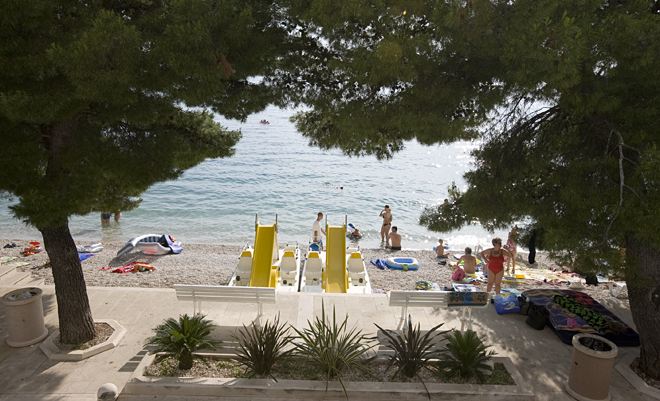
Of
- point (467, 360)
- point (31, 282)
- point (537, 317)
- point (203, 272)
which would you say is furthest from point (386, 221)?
point (467, 360)

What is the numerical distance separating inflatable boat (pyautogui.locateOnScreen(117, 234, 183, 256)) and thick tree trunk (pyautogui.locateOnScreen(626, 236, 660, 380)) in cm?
1380

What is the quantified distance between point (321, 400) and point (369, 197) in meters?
27.6

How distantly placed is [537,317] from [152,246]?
12414mm

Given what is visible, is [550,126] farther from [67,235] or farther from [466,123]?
[67,235]

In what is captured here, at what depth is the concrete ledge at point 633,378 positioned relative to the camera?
20.0ft

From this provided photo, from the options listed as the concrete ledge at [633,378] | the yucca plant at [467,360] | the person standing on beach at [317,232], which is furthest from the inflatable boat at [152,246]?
the concrete ledge at [633,378]

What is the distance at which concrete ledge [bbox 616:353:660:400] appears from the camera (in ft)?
20.0

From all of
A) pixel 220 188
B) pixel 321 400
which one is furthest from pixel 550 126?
pixel 220 188

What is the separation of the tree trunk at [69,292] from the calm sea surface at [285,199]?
9185 millimetres

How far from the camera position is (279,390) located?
555 cm

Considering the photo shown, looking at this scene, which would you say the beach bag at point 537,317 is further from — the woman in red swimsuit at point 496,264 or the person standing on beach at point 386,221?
the person standing on beach at point 386,221

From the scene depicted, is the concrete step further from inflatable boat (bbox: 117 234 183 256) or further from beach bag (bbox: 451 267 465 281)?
beach bag (bbox: 451 267 465 281)

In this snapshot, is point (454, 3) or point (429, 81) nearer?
point (454, 3)

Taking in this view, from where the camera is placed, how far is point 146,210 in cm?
2709
